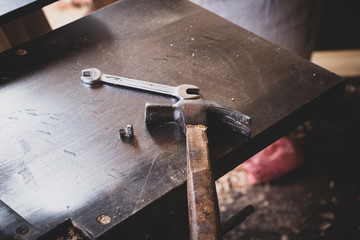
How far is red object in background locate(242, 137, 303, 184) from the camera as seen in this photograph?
2.26 meters

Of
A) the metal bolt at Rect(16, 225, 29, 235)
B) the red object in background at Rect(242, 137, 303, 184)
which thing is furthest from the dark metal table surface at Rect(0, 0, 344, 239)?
the red object in background at Rect(242, 137, 303, 184)

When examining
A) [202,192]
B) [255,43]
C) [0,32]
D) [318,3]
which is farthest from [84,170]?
[318,3]

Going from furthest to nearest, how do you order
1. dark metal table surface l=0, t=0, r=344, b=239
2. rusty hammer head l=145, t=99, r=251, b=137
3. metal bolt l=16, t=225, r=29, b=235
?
rusty hammer head l=145, t=99, r=251, b=137 < dark metal table surface l=0, t=0, r=344, b=239 < metal bolt l=16, t=225, r=29, b=235

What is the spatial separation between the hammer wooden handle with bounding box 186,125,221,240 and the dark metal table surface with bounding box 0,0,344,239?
1.9 inches

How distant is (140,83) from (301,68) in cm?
55

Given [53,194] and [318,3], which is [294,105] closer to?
[53,194]

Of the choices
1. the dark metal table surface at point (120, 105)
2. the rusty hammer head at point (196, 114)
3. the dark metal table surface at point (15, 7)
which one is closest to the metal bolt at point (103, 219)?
the dark metal table surface at point (120, 105)

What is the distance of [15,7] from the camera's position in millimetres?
1413

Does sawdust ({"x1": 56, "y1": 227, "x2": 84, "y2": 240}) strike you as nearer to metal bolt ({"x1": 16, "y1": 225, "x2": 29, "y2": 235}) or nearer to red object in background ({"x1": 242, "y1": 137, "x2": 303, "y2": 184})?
metal bolt ({"x1": 16, "y1": 225, "x2": 29, "y2": 235})

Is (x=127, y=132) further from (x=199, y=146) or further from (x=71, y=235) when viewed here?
(x=71, y=235)

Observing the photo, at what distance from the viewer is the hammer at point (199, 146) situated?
869 mm

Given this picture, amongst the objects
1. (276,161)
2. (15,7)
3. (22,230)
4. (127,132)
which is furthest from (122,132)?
(276,161)

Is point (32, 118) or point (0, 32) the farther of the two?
point (0, 32)

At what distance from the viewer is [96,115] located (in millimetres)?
1173
